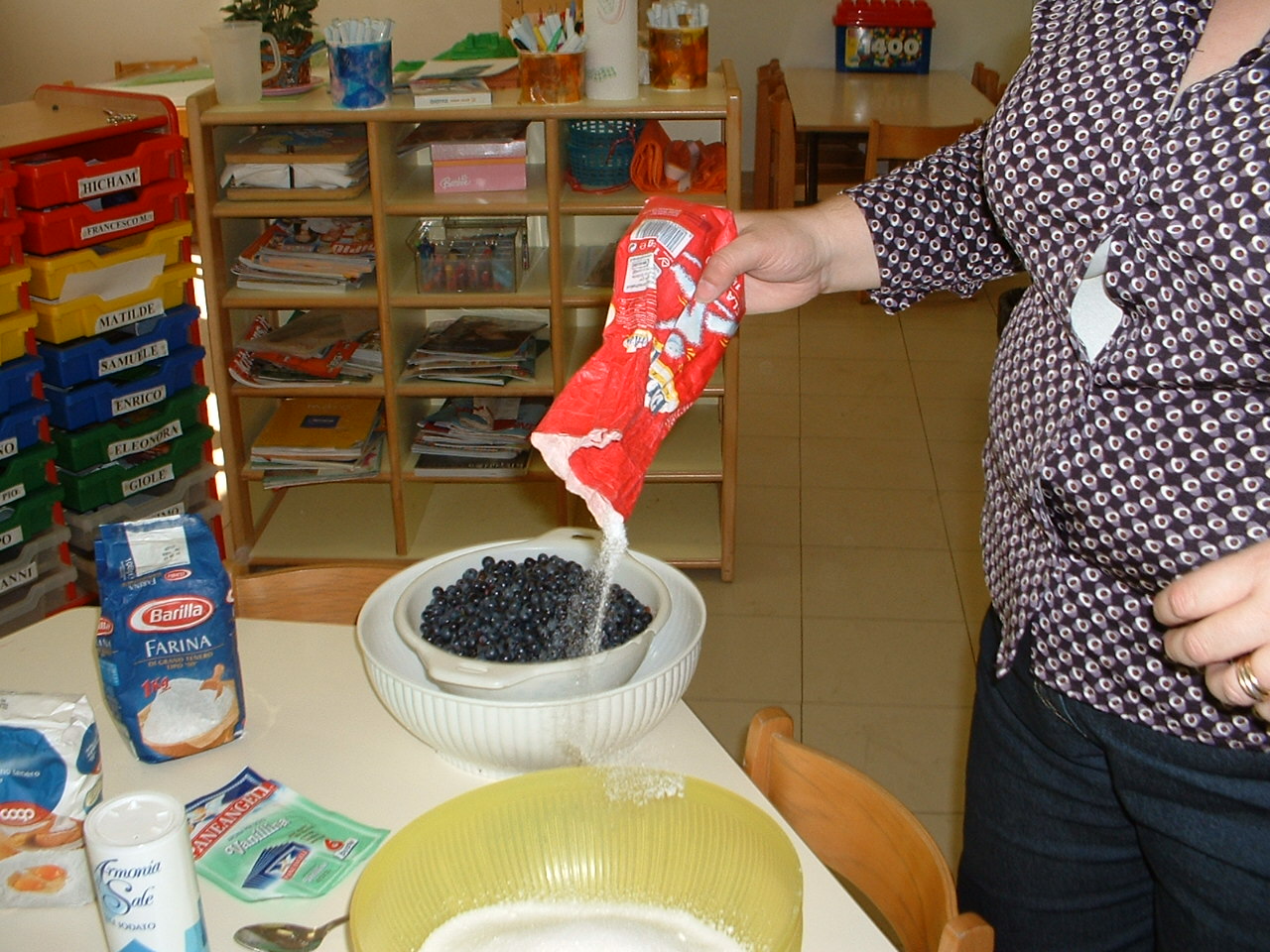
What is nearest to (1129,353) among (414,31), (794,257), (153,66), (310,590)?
(794,257)

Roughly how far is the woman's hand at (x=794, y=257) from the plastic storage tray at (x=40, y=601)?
186 cm

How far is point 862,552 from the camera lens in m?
3.30

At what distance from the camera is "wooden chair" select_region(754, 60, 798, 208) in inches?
197

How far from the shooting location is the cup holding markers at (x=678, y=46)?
2.73 metres

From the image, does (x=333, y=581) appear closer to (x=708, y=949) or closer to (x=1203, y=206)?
(x=708, y=949)

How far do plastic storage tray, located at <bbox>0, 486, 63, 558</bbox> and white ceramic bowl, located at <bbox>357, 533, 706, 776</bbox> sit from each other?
61.6 inches

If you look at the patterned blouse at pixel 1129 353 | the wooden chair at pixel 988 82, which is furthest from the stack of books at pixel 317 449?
the wooden chair at pixel 988 82

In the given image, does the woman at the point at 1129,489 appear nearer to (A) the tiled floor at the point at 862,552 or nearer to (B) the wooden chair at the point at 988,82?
(A) the tiled floor at the point at 862,552

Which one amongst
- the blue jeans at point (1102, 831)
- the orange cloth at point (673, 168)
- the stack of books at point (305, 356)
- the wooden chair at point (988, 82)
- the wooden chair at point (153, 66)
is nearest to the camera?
the blue jeans at point (1102, 831)

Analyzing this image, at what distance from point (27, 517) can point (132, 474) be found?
0.86 ft

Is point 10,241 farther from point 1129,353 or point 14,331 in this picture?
point 1129,353

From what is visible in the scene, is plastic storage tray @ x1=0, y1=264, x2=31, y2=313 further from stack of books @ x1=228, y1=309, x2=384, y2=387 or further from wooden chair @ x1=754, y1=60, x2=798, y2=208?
wooden chair @ x1=754, y1=60, x2=798, y2=208

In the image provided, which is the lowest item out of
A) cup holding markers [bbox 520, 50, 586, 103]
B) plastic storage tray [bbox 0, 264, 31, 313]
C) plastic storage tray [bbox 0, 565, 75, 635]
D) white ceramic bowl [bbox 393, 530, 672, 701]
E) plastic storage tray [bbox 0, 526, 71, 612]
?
plastic storage tray [bbox 0, 565, 75, 635]

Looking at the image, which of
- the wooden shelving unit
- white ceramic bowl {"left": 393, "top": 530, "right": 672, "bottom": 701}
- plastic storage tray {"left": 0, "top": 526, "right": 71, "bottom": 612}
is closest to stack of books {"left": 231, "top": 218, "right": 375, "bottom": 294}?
the wooden shelving unit
